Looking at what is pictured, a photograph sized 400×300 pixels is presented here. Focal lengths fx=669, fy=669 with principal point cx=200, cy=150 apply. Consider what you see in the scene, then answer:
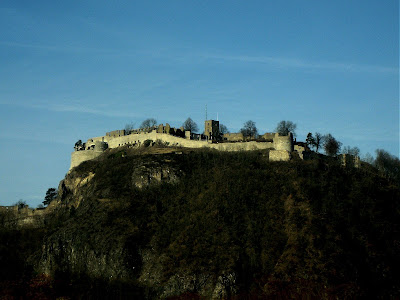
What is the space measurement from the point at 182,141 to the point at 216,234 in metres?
29.8

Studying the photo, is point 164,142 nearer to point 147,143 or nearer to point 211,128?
point 147,143

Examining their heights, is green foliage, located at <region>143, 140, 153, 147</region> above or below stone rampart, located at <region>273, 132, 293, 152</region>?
above

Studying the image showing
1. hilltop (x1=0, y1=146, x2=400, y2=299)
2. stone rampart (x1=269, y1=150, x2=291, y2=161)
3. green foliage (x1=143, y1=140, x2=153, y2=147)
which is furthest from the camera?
green foliage (x1=143, y1=140, x2=153, y2=147)

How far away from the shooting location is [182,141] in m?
114

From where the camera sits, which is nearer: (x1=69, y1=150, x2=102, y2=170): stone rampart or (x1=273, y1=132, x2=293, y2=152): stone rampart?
(x1=273, y1=132, x2=293, y2=152): stone rampart

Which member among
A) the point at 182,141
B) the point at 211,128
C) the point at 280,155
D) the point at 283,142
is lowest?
the point at 280,155

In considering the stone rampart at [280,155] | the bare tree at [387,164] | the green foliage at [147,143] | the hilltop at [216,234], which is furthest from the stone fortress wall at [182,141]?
the bare tree at [387,164]

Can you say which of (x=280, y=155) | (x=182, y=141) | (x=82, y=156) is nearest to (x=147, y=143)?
(x=182, y=141)

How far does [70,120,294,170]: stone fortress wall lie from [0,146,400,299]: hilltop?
224cm

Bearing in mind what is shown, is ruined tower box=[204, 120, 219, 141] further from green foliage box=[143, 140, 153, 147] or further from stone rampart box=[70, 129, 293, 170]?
green foliage box=[143, 140, 153, 147]

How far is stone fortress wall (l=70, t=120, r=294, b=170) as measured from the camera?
3952 inches

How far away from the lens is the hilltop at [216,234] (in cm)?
7950

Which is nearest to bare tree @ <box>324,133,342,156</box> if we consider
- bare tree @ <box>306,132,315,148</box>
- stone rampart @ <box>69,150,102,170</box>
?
bare tree @ <box>306,132,315,148</box>

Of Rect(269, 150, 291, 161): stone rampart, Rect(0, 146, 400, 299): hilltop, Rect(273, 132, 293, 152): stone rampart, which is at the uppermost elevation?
Rect(273, 132, 293, 152): stone rampart
